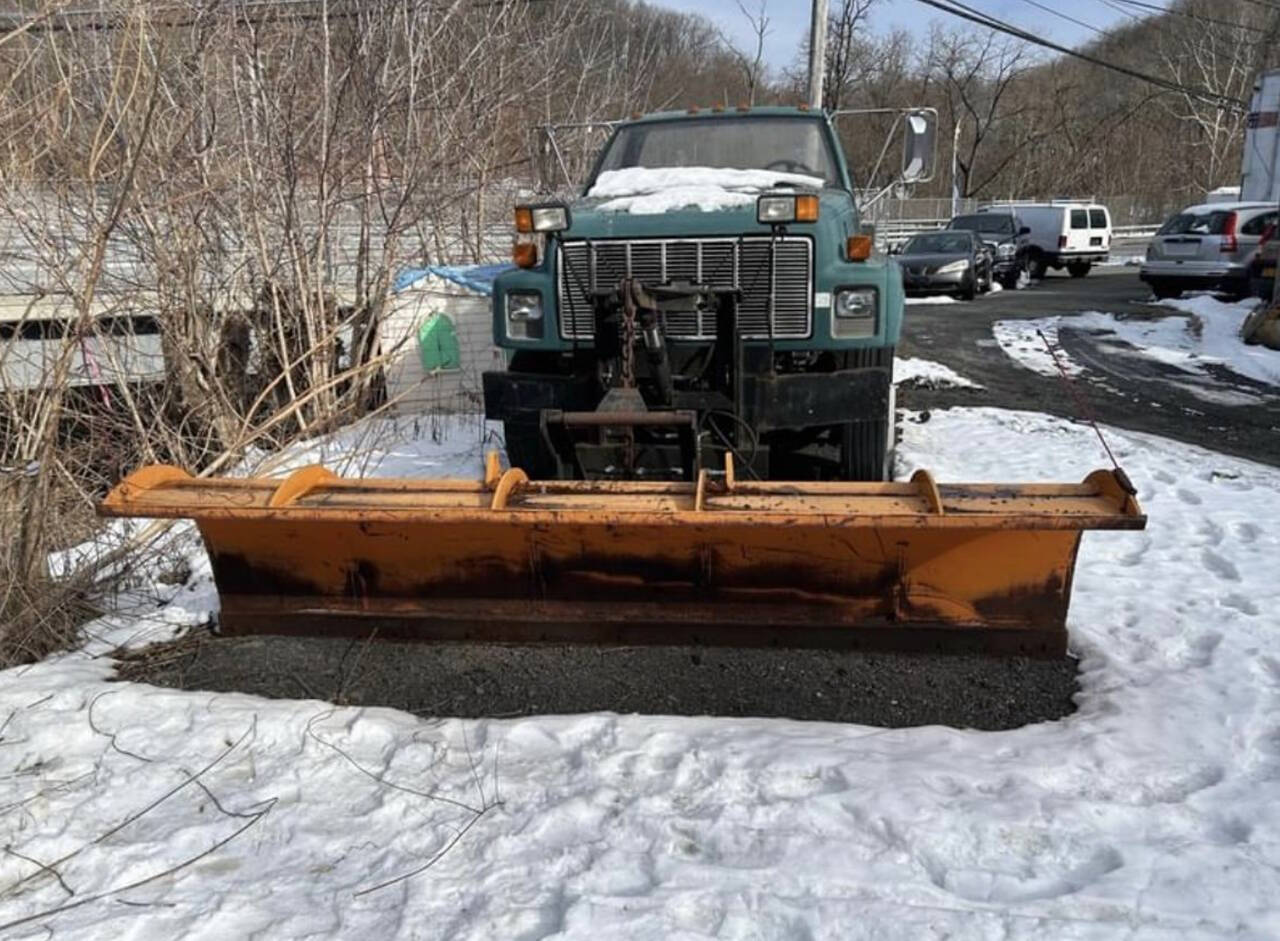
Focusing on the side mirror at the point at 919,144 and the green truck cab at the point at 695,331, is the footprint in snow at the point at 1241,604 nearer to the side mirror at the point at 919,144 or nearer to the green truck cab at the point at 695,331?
the green truck cab at the point at 695,331

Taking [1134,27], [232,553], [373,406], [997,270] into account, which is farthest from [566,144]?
[1134,27]

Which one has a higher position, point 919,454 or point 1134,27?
point 1134,27

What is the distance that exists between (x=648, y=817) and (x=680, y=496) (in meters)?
1.13

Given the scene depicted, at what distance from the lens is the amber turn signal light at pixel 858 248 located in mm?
4973

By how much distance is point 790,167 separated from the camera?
6.00 metres

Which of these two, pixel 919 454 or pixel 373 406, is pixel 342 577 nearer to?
pixel 919 454

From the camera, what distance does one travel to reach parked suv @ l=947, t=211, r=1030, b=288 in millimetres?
24578

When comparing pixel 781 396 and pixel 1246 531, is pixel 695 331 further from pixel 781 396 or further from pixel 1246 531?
pixel 1246 531

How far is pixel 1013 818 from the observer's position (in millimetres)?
2926

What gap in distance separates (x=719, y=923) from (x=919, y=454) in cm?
560

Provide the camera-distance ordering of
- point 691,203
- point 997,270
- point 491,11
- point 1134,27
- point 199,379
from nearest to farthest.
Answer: point 691,203 < point 199,379 < point 491,11 < point 997,270 < point 1134,27

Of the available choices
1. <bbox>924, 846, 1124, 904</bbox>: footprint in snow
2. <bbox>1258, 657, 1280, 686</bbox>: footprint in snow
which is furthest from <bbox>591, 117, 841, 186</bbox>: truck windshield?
<bbox>924, 846, 1124, 904</bbox>: footprint in snow

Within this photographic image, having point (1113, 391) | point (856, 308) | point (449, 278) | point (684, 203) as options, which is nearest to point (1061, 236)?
point (1113, 391)

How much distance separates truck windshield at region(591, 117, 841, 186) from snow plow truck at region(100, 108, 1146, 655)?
1.53ft
